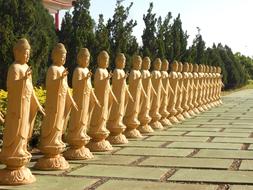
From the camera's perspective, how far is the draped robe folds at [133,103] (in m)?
8.80

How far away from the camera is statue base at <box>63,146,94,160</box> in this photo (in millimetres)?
6469

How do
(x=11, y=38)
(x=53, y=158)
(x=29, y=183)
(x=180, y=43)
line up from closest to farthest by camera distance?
(x=29, y=183) < (x=53, y=158) < (x=11, y=38) < (x=180, y=43)

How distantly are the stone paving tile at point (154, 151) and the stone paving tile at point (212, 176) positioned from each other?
1.24 m

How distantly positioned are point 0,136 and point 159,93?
427cm

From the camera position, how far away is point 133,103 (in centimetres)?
884

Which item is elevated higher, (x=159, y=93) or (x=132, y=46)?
(x=132, y=46)

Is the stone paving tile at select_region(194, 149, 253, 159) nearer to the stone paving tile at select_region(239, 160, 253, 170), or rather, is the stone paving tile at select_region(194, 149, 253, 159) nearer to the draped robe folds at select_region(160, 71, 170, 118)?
the stone paving tile at select_region(239, 160, 253, 170)

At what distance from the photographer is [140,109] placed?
9438mm

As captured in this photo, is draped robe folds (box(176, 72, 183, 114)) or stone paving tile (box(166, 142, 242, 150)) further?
draped robe folds (box(176, 72, 183, 114))

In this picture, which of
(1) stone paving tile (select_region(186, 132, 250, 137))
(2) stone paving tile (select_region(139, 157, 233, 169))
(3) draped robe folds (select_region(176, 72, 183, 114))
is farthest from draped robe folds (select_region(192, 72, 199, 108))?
(2) stone paving tile (select_region(139, 157, 233, 169))

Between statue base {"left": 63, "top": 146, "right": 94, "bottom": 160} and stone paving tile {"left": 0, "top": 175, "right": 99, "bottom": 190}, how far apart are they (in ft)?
3.47

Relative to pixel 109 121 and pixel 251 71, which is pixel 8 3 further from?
pixel 251 71

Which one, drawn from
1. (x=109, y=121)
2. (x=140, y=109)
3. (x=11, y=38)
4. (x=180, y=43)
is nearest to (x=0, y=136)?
(x=109, y=121)

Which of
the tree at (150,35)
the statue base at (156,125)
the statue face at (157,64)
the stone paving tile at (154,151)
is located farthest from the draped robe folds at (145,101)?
the tree at (150,35)
